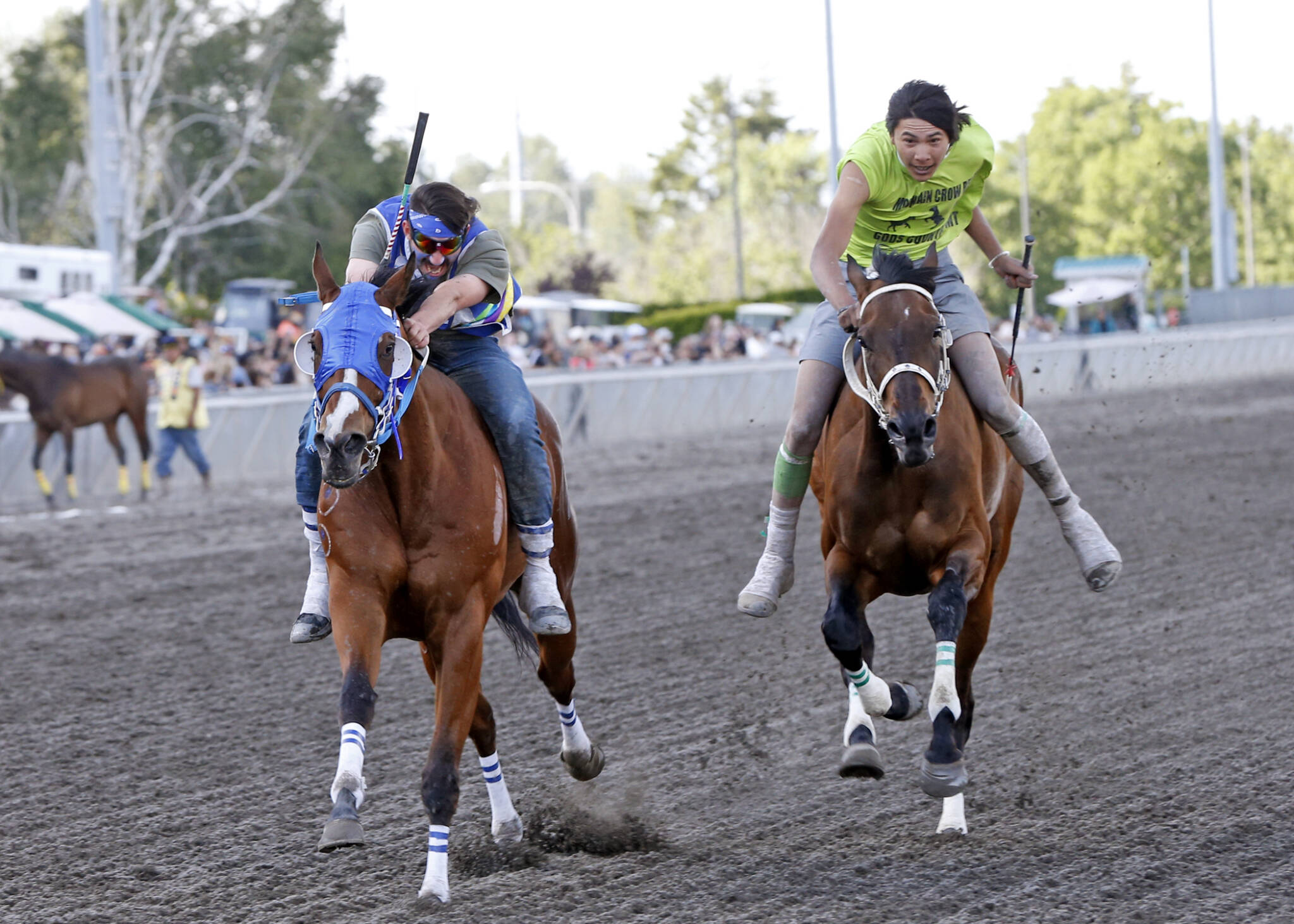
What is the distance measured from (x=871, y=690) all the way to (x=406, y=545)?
1881 mm

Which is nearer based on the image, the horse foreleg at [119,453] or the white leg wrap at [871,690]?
the white leg wrap at [871,690]

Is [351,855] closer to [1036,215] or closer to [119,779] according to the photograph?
[119,779]

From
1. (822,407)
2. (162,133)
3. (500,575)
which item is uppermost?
(162,133)

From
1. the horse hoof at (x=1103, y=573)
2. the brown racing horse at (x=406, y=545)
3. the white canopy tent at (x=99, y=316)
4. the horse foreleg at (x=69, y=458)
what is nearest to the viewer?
the brown racing horse at (x=406, y=545)

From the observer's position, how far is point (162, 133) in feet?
138

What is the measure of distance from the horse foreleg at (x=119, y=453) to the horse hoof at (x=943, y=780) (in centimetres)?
1475

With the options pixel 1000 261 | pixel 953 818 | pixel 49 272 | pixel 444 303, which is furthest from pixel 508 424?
pixel 49 272

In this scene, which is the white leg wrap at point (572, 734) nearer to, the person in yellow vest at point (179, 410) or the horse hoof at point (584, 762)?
the horse hoof at point (584, 762)

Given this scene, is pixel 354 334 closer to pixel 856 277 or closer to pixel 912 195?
pixel 856 277

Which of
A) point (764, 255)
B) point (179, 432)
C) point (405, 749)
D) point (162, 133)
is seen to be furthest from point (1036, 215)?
point (764, 255)

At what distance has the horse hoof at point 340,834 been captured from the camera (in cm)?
423

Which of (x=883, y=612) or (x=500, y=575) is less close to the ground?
(x=500, y=575)

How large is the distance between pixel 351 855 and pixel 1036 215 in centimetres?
528

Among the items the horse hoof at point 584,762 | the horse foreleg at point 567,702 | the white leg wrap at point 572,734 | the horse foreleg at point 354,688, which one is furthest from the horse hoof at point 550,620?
the horse foreleg at point 354,688
